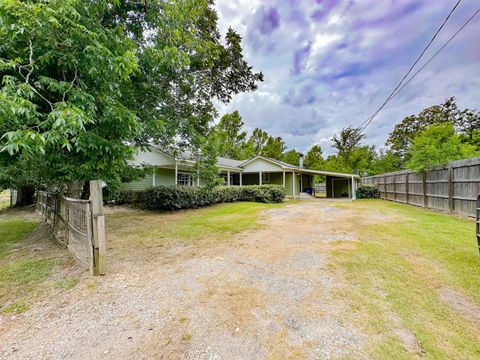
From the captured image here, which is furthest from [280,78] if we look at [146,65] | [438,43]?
[146,65]

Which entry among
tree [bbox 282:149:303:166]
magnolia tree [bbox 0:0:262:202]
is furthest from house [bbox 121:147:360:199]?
tree [bbox 282:149:303:166]

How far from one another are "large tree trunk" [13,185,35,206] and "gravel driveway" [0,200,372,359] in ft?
59.5

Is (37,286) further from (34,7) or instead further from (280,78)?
(280,78)

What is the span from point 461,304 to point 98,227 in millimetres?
5371

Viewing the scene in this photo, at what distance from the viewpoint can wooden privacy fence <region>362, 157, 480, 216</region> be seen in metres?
8.11

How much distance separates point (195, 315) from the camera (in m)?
2.64

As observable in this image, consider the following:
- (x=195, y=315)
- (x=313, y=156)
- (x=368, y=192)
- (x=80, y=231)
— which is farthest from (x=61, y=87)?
(x=313, y=156)

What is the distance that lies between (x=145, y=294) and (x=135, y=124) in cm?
313

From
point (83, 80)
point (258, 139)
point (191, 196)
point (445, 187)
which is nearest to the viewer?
point (83, 80)

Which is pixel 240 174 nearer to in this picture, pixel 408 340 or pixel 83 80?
pixel 83 80

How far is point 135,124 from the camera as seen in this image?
14.6ft

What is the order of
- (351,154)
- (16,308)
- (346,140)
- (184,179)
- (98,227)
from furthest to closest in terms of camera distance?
(346,140)
(351,154)
(184,179)
(98,227)
(16,308)

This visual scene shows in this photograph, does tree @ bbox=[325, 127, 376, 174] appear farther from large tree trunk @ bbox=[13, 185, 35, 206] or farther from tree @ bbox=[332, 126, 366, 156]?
large tree trunk @ bbox=[13, 185, 35, 206]

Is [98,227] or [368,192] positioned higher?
[98,227]
